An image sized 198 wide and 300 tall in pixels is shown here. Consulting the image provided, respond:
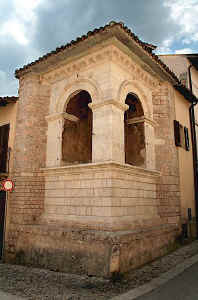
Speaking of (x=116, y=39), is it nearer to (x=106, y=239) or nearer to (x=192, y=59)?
(x=106, y=239)

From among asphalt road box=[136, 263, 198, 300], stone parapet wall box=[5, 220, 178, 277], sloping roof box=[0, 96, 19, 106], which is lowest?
asphalt road box=[136, 263, 198, 300]

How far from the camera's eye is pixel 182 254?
6.76m

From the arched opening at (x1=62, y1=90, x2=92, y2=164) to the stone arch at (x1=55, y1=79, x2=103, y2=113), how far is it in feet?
0.97

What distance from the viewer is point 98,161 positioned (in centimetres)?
610

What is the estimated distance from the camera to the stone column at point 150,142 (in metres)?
7.47

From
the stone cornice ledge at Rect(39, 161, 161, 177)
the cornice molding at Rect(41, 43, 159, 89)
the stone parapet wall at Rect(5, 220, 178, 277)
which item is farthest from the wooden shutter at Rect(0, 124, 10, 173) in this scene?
the cornice molding at Rect(41, 43, 159, 89)

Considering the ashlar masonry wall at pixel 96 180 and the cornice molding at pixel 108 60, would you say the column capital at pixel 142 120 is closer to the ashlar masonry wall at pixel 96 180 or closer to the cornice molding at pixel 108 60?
the ashlar masonry wall at pixel 96 180

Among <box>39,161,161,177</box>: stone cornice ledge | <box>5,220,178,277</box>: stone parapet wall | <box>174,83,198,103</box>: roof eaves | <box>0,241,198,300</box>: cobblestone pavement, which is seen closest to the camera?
<box>0,241,198,300</box>: cobblestone pavement

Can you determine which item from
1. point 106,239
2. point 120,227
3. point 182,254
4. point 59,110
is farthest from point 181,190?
point 59,110

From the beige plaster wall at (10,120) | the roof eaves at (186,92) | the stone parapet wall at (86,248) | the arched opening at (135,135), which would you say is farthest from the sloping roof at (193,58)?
the beige plaster wall at (10,120)

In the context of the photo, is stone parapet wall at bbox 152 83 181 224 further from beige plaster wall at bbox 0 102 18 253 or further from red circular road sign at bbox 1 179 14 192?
beige plaster wall at bbox 0 102 18 253

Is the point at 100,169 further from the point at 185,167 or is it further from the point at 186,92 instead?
the point at 186,92

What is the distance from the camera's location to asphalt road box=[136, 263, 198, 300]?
13.5 ft

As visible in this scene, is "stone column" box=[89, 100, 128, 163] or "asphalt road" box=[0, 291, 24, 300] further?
"stone column" box=[89, 100, 128, 163]
